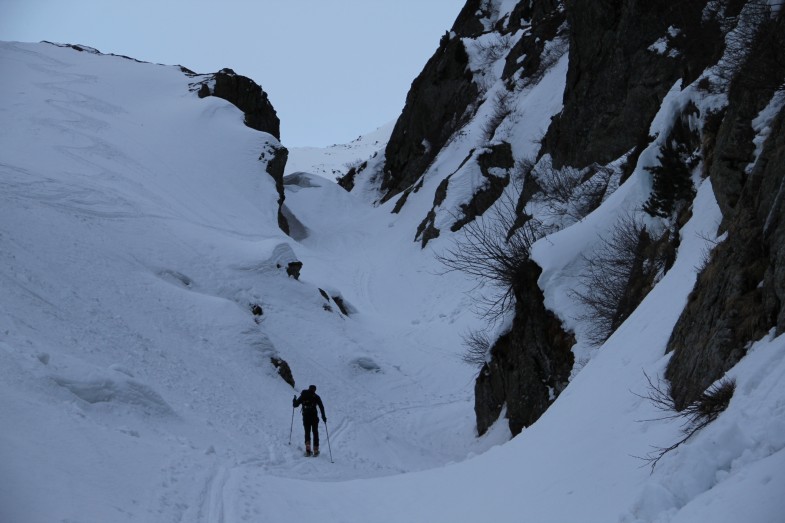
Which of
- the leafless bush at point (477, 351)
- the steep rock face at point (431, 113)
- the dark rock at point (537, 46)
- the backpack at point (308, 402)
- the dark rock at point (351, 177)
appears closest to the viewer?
the backpack at point (308, 402)

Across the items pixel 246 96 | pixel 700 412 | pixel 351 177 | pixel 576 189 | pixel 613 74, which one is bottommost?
pixel 700 412

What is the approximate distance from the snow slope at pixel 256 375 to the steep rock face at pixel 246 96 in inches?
376

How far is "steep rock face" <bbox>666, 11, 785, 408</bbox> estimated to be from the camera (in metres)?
5.36

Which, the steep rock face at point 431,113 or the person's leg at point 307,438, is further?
the steep rock face at point 431,113

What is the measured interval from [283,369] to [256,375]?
1171 mm

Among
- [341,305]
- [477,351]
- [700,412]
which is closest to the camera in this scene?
[700,412]

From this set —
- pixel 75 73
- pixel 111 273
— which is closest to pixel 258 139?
pixel 75 73

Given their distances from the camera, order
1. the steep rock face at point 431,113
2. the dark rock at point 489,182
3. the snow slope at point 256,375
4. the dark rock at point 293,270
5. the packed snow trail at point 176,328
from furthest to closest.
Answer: the steep rock face at point 431,113 < the dark rock at point 489,182 < the dark rock at point 293,270 < the packed snow trail at point 176,328 < the snow slope at point 256,375

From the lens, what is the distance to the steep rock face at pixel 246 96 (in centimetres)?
4803

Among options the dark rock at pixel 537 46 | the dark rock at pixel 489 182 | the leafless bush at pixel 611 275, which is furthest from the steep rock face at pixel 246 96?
the leafless bush at pixel 611 275

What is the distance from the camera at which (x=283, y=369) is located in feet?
59.5

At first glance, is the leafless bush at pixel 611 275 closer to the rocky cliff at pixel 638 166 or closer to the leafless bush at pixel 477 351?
the rocky cliff at pixel 638 166

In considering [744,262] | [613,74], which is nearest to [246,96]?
[613,74]

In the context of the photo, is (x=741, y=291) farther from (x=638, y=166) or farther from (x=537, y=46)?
(x=537, y=46)
